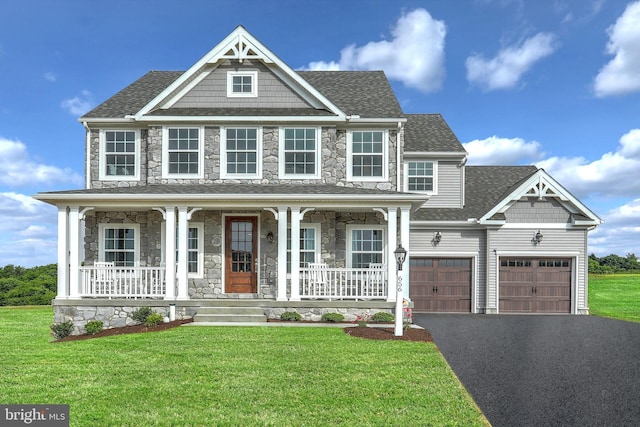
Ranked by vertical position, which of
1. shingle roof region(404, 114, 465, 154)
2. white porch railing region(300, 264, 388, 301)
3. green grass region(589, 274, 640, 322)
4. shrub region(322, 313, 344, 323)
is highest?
shingle roof region(404, 114, 465, 154)

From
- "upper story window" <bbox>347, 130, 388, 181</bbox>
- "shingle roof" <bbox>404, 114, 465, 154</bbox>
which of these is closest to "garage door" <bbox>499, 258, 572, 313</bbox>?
"shingle roof" <bbox>404, 114, 465, 154</bbox>

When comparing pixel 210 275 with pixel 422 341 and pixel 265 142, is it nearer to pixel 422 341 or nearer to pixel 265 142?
pixel 265 142

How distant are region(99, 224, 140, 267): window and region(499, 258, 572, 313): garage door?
13035mm

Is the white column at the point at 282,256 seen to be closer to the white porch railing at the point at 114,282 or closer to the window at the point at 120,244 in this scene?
the white porch railing at the point at 114,282

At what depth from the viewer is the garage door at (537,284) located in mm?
16719

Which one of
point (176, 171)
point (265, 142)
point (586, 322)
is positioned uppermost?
point (265, 142)

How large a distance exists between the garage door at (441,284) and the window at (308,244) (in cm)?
425

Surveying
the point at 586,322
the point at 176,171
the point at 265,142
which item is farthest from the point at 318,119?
the point at 586,322

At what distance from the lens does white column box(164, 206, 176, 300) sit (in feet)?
42.7

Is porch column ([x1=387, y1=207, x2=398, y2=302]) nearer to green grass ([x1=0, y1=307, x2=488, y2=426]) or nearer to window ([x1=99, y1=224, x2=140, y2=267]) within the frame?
green grass ([x1=0, y1=307, x2=488, y2=426])

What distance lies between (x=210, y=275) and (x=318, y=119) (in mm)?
6127

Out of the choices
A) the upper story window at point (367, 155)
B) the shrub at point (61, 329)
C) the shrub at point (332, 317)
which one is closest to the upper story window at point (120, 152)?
the shrub at point (61, 329)

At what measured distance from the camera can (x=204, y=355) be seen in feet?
28.8

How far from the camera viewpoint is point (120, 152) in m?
15.5
